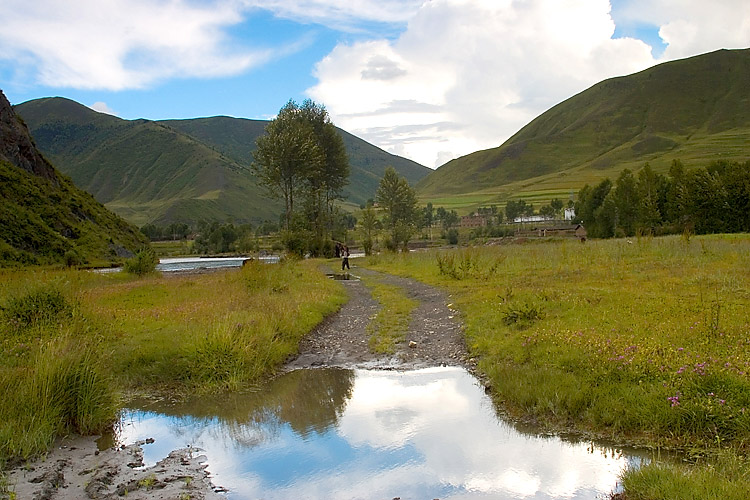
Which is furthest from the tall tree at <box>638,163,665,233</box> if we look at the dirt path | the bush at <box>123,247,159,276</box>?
the dirt path

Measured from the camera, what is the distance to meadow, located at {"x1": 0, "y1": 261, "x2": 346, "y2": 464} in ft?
27.9

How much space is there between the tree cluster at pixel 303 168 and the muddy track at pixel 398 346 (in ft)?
126

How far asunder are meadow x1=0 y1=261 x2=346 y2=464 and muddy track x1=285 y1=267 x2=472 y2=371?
574 millimetres

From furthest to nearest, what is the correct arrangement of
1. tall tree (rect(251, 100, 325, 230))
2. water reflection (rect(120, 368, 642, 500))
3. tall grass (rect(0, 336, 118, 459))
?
tall tree (rect(251, 100, 325, 230))
tall grass (rect(0, 336, 118, 459))
water reflection (rect(120, 368, 642, 500))

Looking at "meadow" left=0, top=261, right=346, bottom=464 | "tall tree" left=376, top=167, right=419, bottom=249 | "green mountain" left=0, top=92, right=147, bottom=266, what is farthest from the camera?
"tall tree" left=376, top=167, right=419, bottom=249

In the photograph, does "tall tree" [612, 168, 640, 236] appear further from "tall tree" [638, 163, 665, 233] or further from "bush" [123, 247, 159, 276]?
"bush" [123, 247, 159, 276]

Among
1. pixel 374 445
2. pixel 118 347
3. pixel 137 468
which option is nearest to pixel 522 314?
pixel 374 445

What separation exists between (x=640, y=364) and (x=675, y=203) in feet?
248

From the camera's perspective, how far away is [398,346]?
49.7 ft

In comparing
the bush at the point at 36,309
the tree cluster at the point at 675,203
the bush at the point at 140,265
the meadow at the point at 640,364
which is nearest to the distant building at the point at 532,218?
the tree cluster at the point at 675,203

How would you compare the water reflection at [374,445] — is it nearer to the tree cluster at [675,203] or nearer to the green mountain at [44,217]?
the green mountain at [44,217]

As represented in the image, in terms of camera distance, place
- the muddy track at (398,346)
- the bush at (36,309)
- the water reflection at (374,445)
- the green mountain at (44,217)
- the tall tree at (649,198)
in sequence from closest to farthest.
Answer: the water reflection at (374,445) → the bush at (36,309) → the muddy track at (398,346) → the green mountain at (44,217) → the tall tree at (649,198)

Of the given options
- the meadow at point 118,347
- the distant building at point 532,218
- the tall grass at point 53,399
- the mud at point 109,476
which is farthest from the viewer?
the distant building at point 532,218

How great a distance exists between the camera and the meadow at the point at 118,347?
8500 mm
